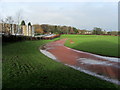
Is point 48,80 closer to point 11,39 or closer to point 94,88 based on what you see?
point 94,88

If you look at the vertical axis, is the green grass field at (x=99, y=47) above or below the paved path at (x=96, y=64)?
above

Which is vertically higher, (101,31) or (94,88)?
(101,31)

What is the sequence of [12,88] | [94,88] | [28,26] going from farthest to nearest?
[28,26] → [94,88] → [12,88]

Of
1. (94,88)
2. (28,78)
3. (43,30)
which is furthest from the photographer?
(43,30)

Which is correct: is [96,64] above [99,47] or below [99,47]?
Answer: below

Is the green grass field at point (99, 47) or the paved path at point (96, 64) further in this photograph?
the green grass field at point (99, 47)

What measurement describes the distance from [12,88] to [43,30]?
58.7m

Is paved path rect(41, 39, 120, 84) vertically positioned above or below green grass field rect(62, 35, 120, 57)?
below

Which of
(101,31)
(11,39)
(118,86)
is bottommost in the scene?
(118,86)

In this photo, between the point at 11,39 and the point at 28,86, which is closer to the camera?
the point at 28,86

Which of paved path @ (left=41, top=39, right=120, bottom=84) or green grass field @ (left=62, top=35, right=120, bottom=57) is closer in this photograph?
paved path @ (left=41, top=39, right=120, bottom=84)

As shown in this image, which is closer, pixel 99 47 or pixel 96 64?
pixel 96 64

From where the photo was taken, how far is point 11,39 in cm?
1736

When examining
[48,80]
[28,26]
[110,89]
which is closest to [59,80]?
A: [48,80]
